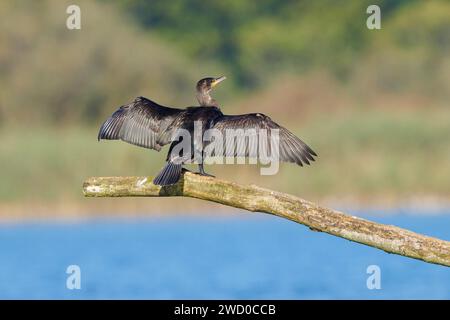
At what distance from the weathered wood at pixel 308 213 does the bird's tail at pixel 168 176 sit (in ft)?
0.17

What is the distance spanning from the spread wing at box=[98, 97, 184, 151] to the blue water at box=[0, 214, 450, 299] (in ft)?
16.6


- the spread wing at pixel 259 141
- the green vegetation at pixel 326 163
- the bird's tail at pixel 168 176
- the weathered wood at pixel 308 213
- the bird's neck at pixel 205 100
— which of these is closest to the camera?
the weathered wood at pixel 308 213

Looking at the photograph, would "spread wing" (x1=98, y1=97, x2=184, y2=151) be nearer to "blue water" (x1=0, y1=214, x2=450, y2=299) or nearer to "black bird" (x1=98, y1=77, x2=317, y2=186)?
"black bird" (x1=98, y1=77, x2=317, y2=186)

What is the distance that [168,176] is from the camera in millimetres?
7980

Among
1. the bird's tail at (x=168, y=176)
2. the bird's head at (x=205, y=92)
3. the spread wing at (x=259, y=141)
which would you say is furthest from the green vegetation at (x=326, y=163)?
the bird's tail at (x=168, y=176)

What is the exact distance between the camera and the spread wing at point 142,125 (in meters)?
9.26

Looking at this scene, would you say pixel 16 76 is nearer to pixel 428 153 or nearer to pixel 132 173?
pixel 132 173

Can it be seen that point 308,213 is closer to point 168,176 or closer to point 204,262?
point 168,176

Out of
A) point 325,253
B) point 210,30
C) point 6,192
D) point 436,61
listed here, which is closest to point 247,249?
point 325,253

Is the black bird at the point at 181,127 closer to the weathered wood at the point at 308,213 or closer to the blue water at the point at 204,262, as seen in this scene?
the weathered wood at the point at 308,213

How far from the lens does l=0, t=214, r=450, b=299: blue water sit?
49.3ft

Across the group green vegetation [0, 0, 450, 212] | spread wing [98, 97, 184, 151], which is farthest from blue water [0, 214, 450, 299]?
spread wing [98, 97, 184, 151]

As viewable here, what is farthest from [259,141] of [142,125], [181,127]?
[142,125]

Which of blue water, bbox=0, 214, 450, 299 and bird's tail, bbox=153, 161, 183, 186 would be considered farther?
blue water, bbox=0, 214, 450, 299
